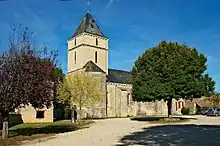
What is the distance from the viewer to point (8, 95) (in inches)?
726

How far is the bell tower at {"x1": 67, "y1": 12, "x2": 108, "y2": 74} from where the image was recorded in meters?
57.7

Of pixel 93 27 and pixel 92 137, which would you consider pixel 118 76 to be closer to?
pixel 93 27

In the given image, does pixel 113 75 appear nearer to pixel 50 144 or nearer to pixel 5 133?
pixel 5 133

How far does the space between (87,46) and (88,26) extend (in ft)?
14.0

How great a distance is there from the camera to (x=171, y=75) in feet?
105

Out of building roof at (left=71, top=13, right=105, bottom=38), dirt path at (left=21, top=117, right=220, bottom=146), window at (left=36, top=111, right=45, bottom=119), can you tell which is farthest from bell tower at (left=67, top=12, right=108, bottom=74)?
dirt path at (left=21, top=117, right=220, bottom=146)

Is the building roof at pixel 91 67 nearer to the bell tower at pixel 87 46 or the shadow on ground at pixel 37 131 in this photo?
the bell tower at pixel 87 46

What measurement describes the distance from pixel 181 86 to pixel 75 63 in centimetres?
3077

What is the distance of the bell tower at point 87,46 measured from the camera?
5766 centimetres

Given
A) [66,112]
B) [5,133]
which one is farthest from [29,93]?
[66,112]

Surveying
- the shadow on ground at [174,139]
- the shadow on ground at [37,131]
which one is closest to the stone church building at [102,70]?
the shadow on ground at [37,131]

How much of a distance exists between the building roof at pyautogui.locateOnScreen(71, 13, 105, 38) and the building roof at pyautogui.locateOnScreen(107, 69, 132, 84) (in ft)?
25.7

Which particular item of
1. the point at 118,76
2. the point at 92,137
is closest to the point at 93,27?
the point at 118,76

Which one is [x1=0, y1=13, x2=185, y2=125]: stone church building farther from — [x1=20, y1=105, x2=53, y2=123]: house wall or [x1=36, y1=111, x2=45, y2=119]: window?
[x1=36, y1=111, x2=45, y2=119]: window
